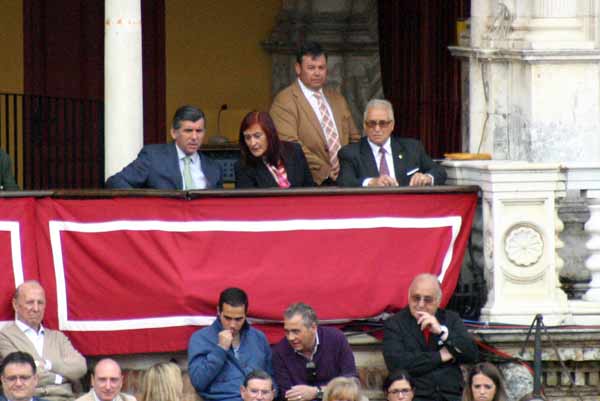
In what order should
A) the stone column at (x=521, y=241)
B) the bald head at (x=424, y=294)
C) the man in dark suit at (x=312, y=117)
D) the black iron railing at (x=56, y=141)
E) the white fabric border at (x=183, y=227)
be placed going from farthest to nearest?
the black iron railing at (x=56, y=141), the man in dark suit at (x=312, y=117), the stone column at (x=521, y=241), the white fabric border at (x=183, y=227), the bald head at (x=424, y=294)

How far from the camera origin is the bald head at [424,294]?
1502 cm

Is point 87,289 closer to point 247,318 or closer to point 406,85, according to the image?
point 247,318

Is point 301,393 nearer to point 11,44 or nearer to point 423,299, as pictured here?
point 423,299

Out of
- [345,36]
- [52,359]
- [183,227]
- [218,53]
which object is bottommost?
[52,359]

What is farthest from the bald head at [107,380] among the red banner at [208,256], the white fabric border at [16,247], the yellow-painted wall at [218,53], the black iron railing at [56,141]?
the yellow-painted wall at [218,53]

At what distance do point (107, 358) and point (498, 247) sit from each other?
277cm

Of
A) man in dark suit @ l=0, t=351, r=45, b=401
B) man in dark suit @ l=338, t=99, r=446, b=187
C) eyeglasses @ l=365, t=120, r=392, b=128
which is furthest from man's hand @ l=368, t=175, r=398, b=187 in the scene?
man in dark suit @ l=0, t=351, r=45, b=401

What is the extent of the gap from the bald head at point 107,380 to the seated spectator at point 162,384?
0.59ft

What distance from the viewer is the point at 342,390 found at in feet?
46.8

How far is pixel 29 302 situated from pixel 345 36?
8.40 metres

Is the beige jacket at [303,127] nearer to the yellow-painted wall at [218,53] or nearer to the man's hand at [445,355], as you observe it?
the man's hand at [445,355]

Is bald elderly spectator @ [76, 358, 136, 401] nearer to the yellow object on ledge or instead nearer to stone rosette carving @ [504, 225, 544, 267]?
stone rosette carving @ [504, 225, 544, 267]

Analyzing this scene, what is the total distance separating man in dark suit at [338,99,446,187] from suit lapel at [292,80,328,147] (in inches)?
21.4

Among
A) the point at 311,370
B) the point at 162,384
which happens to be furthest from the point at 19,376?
the point at 311,370
